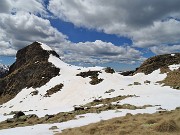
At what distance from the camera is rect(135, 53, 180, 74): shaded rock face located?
121 metres

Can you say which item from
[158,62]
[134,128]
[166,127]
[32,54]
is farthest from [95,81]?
[166,127]

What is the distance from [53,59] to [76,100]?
173ft

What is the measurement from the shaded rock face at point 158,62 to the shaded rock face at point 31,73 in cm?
4039

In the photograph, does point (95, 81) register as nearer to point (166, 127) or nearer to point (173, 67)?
point (173, 67)

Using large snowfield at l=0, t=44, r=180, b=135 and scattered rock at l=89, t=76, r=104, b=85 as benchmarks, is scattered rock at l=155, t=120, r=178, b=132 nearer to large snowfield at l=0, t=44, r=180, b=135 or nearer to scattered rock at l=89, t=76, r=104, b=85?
large snowfield at l=0, t=44, r=180, b=135

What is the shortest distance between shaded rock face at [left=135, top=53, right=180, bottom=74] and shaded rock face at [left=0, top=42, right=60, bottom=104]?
133 feet

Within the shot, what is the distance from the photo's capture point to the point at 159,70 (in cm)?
11419

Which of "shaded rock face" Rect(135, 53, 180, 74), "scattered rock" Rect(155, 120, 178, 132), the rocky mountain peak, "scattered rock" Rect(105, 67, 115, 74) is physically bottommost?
"scattered rock" Rect(155, 120, 178, 132)

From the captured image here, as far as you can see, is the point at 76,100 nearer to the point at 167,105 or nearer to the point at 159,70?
the point at 167,105

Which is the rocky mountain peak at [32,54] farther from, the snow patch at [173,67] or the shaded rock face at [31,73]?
the snow patch at [173,67]

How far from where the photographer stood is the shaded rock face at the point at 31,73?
366ft

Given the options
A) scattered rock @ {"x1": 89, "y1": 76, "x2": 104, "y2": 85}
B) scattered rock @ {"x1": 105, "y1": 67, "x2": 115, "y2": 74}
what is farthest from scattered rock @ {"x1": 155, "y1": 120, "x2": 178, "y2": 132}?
scattered rock @ {"x1": 105, "y1": 67, "x2": 115, "y2": 74}

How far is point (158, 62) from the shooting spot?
12475 cm

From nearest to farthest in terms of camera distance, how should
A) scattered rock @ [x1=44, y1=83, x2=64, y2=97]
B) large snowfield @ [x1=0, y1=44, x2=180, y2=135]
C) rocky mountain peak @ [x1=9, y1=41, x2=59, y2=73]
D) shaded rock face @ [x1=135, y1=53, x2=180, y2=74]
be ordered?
large snowfield @ [x1=0, y1=44, x2=180, y2=135] → scattered rock @ [x1=44, y1=83, x2=64, y2=97] → shaded rock face @ [x1=135, y1=53, x2=180, y2=74] → rocky mountain peak @ [x1=9, y1=41, x2=59, y2=73]
